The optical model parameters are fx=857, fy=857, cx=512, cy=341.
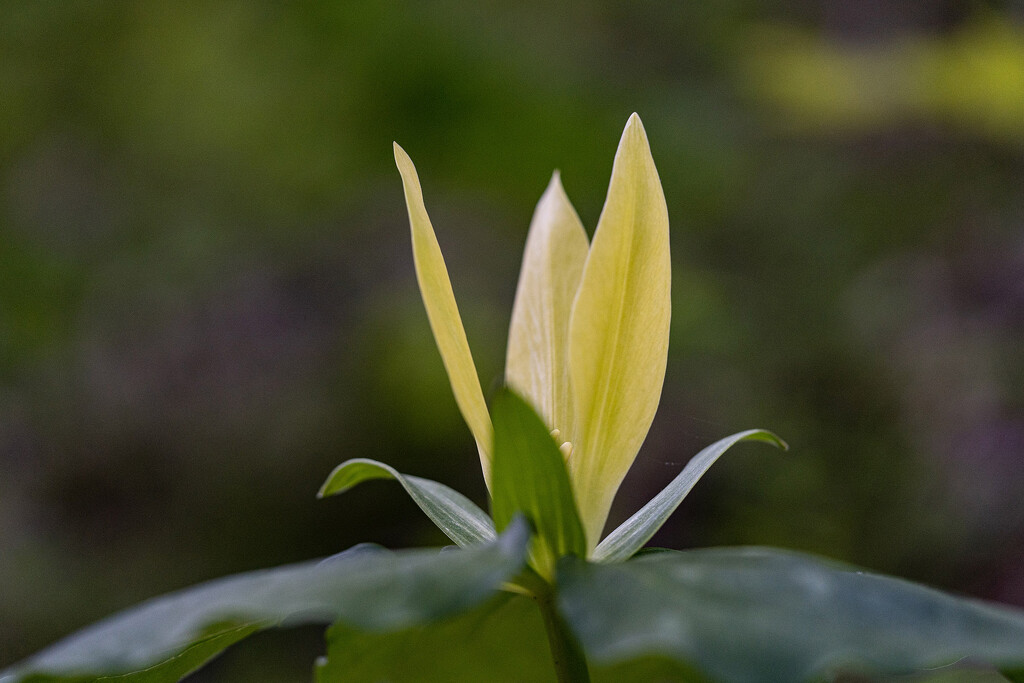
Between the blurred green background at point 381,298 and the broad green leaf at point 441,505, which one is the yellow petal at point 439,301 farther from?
the blurred green background at point 381,298

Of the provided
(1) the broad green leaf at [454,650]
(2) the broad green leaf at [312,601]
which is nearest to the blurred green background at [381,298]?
(1) the broad green leaf at [454,650]

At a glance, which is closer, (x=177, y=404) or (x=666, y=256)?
(x=666, y=256)

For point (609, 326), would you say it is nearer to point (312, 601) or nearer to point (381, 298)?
point (312, 601)

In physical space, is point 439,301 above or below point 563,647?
above

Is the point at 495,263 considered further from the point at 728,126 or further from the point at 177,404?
the point at 177,404

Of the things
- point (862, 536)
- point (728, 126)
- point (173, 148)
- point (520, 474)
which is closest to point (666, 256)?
point (520, 474)

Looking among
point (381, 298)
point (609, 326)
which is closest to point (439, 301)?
point (609, 326)
